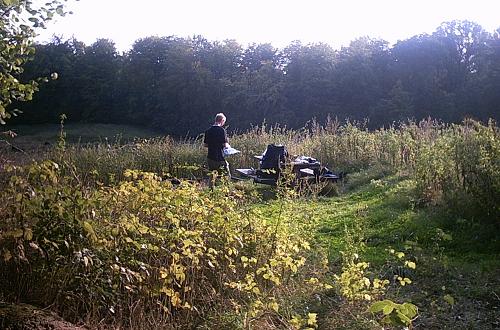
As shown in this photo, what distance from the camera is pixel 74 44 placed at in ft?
151

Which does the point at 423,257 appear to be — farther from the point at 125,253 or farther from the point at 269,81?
the point at 269,81

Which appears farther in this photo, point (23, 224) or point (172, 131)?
point (172, 131)

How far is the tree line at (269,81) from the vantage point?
112 feet

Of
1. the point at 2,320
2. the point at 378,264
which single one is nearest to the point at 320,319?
the point at 378,264

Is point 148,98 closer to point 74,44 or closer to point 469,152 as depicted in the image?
point 74,44

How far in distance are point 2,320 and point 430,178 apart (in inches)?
225

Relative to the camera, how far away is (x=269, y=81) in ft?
125

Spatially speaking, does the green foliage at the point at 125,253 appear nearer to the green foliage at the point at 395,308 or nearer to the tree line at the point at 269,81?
the green foliage at the point at 395,308

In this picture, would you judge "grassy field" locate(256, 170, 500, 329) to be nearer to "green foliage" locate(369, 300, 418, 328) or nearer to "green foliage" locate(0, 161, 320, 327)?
"green foliage" locate(0, 161, 320, 327)

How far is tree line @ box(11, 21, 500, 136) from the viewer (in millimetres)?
34188

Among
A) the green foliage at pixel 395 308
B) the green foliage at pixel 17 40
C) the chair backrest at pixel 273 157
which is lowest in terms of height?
the chair backrest at pixel 273 157

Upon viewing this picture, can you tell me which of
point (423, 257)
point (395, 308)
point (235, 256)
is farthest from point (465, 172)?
point (395, 308)

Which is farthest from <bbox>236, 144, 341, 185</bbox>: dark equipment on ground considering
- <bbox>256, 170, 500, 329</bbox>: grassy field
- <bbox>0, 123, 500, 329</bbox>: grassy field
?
<bbox>0, 123, 500, 329</bbox>: grassy field

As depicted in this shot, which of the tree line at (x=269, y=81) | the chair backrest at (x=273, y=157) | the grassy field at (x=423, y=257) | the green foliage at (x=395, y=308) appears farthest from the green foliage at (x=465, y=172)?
the tree line at (x=269, y=81)
